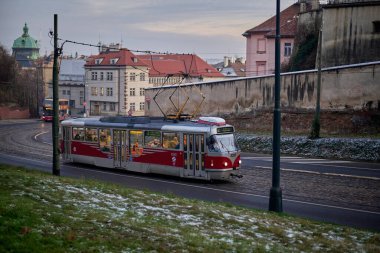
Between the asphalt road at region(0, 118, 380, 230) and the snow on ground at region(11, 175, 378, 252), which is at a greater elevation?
the snow on ground at region(11, 175, 378, 252)

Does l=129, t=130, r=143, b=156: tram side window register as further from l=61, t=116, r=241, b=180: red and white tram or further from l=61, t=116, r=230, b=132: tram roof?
l=61, t=116, r=230, b=132: tram roof

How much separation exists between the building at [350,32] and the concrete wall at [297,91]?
5841 millimetres

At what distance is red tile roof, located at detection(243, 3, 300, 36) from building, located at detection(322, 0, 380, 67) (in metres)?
18.5

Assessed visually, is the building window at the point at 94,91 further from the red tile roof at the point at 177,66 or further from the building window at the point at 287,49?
the building window at the point at 287,49

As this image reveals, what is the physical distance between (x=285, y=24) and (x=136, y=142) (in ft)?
134

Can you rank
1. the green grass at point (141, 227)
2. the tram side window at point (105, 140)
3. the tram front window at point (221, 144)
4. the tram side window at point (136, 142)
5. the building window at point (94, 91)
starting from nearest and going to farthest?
1. the green grass at point (141, 227)
2. the tram front window at point (221, 144)
3. the tram side window at point (136, 142)
4. the tram side window at point (105, 140)
5. the building window at point (94, 91)

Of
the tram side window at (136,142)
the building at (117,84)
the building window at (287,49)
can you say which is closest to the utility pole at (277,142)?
the tram side window at (136,142)

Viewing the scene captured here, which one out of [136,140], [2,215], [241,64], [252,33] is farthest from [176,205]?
[241,64]

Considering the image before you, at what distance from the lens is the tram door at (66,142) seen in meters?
27.2

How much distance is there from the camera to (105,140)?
81.0ft

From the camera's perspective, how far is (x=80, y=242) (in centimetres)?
887

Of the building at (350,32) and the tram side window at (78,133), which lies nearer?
the tram side window at (78,133)

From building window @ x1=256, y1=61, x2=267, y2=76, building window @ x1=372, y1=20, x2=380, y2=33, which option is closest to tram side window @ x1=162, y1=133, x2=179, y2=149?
building window @ x1=372, y1=20, x2=380, y2=33

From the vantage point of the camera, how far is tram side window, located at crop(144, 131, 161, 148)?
22.3 meters
